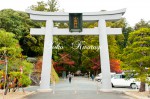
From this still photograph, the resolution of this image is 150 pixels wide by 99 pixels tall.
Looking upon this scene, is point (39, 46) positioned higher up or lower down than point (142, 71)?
higher up

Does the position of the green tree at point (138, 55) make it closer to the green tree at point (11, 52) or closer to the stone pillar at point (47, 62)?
the stone pillar at point (47, 62)

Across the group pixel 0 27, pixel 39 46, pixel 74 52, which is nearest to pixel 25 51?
→ pixel 39 46

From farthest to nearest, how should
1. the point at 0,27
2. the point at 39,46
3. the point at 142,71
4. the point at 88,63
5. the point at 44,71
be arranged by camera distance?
the point at 88,63 → the point at 39,46 → the point at 0,27 → the point at 44,71 → the point at 142,71

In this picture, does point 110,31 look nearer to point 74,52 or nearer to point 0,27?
point 0,27

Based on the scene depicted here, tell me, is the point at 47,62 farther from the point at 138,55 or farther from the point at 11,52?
the point at 138,55

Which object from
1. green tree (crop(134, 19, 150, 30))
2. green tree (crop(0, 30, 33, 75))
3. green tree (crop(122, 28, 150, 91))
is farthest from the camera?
green tree (crop(134, 19, 150, 30))

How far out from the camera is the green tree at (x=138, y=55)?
2108 cm

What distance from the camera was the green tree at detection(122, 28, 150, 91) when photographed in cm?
2108

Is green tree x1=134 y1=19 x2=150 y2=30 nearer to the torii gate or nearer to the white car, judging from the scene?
the white car

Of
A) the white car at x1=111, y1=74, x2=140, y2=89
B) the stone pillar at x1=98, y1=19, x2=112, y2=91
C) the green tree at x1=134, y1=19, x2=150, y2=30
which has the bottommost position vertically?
the white car at x1=111, y1=74, x2=140, y2=89

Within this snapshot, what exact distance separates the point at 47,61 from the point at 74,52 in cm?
3612

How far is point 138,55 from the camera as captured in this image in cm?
2170

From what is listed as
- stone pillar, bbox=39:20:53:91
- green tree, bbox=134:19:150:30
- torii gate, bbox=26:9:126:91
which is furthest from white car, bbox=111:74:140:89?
green tree, bbox=134:19:150:30

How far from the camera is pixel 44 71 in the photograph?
24625 mm
